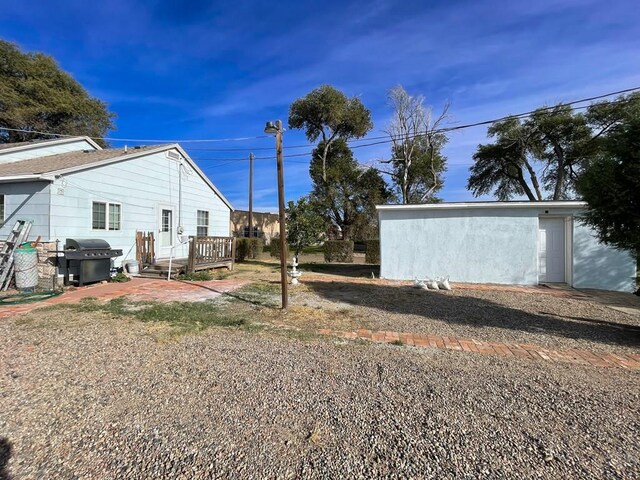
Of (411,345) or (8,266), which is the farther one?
(8,266)

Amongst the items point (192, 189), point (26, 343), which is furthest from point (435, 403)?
point (192, 189)

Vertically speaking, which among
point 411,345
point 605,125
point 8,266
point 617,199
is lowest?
point 411,345

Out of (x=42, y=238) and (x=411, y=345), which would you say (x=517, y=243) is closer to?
(x=411, y=345)

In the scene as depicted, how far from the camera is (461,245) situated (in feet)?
34.8

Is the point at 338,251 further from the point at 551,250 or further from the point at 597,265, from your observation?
the point at 597,265

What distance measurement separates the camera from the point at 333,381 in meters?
3.24

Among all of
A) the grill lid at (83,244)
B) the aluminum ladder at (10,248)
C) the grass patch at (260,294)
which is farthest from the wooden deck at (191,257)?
the aluminum ladder at (10,248)

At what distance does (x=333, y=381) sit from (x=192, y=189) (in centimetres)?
1231

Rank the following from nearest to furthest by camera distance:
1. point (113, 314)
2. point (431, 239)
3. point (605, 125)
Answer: point (113, 314), point (431, 239), point (605, 125)

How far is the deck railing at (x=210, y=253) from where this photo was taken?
426 inches

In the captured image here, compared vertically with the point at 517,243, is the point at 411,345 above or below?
below

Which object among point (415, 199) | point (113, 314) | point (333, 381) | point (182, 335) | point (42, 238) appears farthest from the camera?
point (415, 199)

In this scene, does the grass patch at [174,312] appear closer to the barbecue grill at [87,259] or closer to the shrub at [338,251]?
the barbecue grill at [87,259]

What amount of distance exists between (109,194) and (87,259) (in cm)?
255
